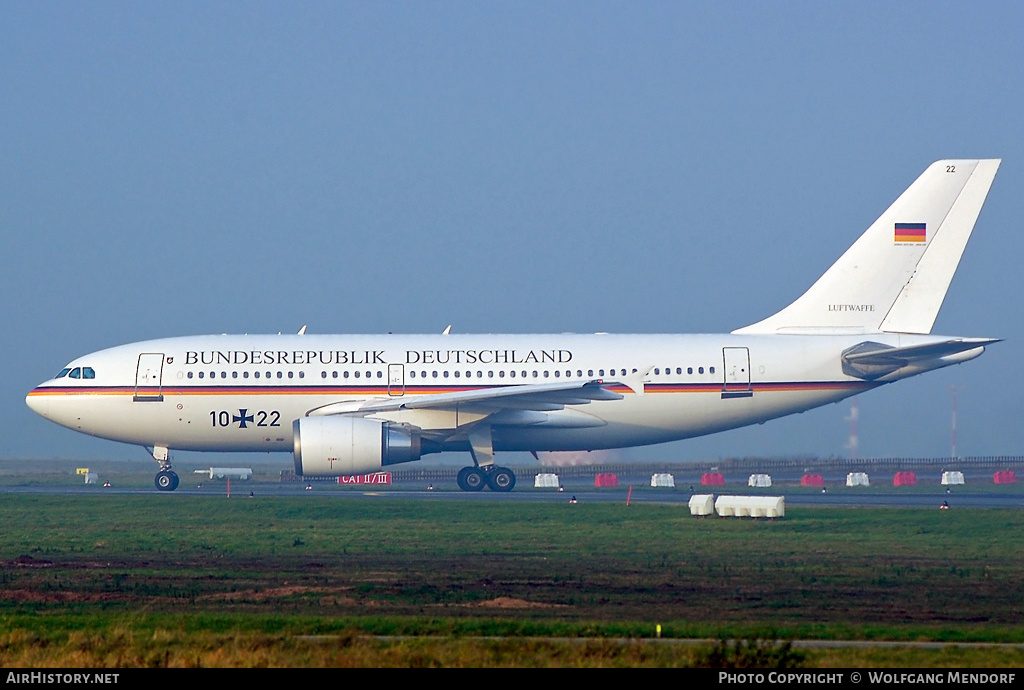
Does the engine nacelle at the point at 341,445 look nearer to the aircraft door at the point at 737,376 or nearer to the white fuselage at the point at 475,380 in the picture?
the white fuselage at the point at 475,380

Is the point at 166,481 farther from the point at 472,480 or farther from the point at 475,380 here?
the point at 475,380

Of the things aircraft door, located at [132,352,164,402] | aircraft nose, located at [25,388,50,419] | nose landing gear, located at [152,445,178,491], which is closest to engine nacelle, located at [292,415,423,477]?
aircraft door, located at [132,352,164,402]

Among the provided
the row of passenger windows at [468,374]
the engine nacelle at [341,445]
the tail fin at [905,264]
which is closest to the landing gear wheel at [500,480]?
the row of passenger windows at [468,374]

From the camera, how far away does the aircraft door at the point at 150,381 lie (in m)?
37.1

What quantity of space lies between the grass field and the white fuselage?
4.82m

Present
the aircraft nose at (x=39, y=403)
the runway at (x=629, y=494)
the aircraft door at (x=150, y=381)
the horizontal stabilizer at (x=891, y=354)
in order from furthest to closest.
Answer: the aircraft nose at (x=39, y=403)
the aircraft door at (x=150, y=381)
the horizontal stabilizer at (x=891, y=354)
the runway at (x=629, y=494)

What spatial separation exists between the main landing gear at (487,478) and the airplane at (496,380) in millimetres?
40

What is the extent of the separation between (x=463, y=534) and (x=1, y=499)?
47.0 feet

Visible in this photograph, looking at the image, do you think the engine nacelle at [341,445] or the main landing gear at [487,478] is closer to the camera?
the engine nacelle at [341,445]

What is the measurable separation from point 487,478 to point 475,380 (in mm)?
2895

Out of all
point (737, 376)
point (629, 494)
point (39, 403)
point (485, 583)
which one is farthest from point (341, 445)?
point (485, 583)

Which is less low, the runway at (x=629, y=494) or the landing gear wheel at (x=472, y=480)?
the landing gear wheel at (x=472, y=480)

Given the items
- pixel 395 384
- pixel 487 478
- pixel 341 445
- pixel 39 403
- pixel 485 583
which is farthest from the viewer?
pixel 39 403

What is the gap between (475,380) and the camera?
36.8m
